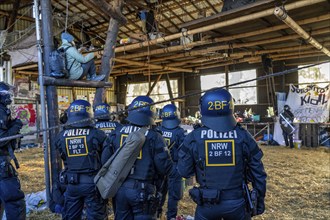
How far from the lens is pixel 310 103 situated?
12.0 meters

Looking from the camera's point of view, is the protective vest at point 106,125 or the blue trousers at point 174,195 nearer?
the blue trousers at point 174,195

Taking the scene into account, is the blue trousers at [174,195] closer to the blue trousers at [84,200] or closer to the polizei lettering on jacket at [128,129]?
the blue trousers at [84,200]

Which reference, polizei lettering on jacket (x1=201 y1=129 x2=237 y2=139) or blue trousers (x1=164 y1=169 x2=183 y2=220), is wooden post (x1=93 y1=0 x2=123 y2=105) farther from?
polizei lettering on jacket (x1=201 y1=129 x2=237 y2=139)

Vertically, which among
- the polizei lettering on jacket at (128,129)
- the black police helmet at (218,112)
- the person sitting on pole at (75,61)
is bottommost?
the polizei lettering on jacket at (128,129)

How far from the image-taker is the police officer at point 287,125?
11.7m

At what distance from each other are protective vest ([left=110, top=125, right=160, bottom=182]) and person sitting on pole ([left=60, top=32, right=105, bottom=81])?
1773 millimetres

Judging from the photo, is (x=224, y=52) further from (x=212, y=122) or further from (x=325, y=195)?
(x=212, y=122)

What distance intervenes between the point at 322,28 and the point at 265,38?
1573 mm

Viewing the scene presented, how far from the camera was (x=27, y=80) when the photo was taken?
51.9 ft

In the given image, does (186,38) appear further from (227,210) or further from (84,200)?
(227,210)

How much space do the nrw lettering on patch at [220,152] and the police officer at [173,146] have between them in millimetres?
1732

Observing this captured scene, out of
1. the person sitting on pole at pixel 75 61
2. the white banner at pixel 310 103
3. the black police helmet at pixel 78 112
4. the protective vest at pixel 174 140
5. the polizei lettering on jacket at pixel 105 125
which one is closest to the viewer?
the black police helmet at pixel 78 112

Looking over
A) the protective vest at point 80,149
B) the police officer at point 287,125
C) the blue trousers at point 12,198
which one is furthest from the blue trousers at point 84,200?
the police officer at point 287,125

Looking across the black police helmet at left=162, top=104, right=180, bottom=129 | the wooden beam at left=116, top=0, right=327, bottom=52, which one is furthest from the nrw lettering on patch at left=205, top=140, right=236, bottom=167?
the wooden beam at left=116, top=0, right=327, bottom=52
